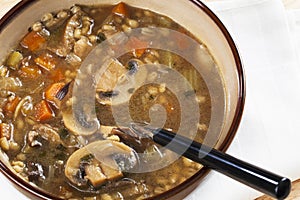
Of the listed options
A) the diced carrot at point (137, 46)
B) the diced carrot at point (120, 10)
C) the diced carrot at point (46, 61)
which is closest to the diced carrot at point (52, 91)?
the diced carrot at point (46, 61)

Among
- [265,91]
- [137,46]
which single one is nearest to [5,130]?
[137,46]

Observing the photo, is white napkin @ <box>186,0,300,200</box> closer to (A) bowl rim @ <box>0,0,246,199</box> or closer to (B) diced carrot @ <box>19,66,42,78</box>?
(A) bowl rim @ <box>0,0,246,199</box>

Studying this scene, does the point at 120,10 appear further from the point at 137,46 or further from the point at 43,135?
the point at 43,135

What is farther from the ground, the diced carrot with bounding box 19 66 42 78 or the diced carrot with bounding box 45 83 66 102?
the diced carrot with bounding box 19 66 42 78

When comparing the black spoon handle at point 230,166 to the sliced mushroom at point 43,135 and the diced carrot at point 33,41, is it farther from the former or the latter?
the diced carrot at point 33,41

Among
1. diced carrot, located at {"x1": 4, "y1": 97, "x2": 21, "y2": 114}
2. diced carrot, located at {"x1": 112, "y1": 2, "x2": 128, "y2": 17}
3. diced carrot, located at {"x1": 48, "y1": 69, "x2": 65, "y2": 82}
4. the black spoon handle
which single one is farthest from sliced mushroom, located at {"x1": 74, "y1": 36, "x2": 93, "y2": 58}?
the black spoon handle
